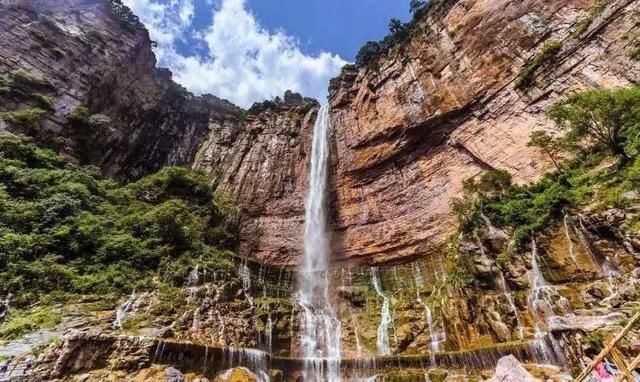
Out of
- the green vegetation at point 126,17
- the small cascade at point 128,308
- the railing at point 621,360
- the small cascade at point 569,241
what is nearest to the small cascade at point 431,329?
the small cascade at point 569,241

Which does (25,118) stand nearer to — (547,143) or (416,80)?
(416,80)

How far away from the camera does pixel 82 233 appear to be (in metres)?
15.9

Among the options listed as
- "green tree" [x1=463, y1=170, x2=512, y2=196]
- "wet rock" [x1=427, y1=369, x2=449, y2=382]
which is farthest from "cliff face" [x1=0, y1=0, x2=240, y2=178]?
"green tree" [x1=463, y1=170, x2=512, y2=196]

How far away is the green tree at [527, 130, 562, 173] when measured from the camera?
17453 millimetres

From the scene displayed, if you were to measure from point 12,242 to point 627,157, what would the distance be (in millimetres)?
22109

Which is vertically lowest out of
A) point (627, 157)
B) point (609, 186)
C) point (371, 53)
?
point (609, 186)

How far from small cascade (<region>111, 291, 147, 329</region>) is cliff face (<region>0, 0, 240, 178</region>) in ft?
45.2

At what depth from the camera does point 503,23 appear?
23656 millimetres

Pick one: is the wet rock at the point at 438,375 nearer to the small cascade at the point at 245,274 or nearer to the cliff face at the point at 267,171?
the small cascade at the point at 245,274

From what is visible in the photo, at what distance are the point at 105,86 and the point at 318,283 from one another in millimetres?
21784

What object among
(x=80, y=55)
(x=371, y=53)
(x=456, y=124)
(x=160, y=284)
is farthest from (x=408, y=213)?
(x=80, y=55)

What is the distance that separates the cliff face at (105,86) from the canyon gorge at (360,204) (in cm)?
16

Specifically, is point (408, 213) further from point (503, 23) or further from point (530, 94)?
point (503, 23)

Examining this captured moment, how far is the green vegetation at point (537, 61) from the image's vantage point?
67.3 feet
